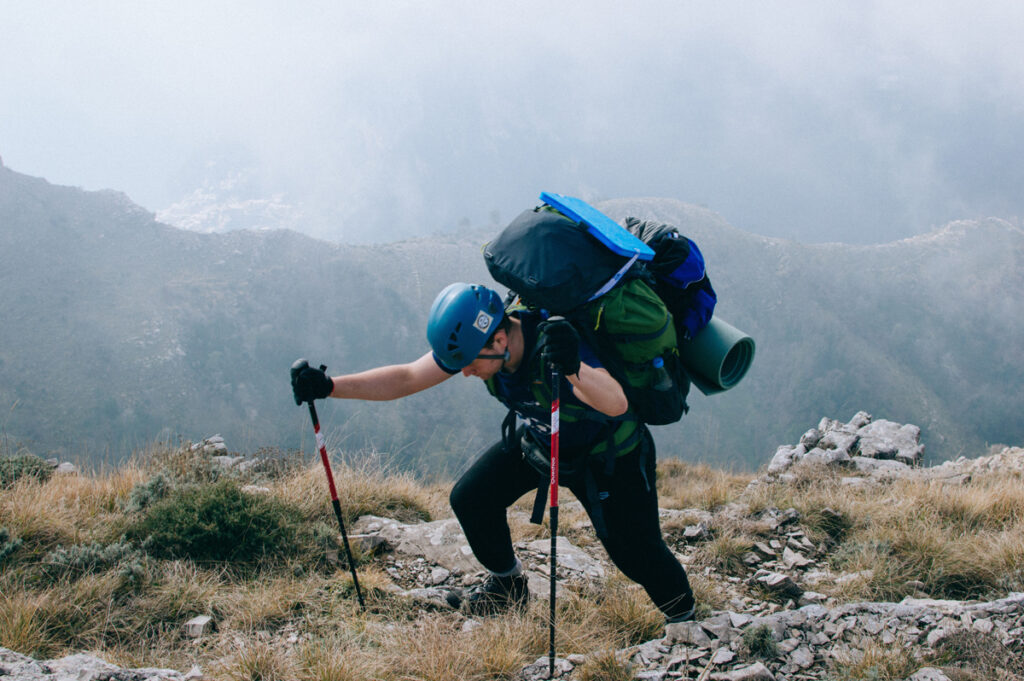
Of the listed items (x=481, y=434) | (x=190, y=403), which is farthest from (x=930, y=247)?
(x=190, y=403)

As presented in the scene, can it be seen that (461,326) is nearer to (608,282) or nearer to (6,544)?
(608,282)

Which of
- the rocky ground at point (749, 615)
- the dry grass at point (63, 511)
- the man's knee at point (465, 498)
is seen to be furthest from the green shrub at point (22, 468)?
the man's knee at point (465, 498)

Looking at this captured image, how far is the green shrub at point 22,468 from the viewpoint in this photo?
5.81 metres

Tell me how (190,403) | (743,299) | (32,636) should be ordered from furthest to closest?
(743,299) < (190,403) < (32,636)

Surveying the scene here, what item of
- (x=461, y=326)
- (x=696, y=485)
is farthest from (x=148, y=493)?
(x=696, y=485)

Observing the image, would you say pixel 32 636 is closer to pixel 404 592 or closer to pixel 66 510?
pixel 66 510

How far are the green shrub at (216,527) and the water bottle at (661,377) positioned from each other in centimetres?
343

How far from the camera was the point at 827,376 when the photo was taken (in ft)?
405

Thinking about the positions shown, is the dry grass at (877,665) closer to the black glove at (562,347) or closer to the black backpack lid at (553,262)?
the black glove at (562,347)

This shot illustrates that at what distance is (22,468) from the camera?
5.98 metres

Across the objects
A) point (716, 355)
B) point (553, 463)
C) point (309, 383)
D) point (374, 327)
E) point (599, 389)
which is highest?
point (716, 355)

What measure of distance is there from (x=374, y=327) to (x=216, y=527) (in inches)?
4519

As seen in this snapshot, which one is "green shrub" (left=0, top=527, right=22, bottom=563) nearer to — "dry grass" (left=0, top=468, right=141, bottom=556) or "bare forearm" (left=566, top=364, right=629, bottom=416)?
"dry grass" (left=0, top=468, right=141, bottom=556)

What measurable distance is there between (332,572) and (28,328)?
102 m
